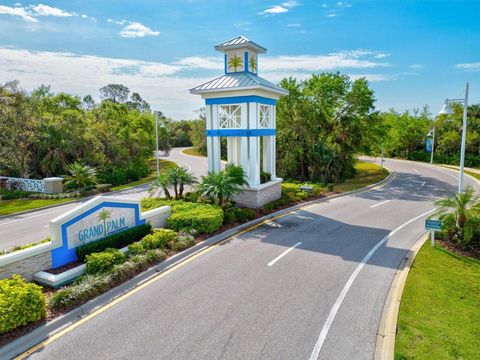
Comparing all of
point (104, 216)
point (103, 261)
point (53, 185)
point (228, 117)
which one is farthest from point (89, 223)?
point (53, 185)

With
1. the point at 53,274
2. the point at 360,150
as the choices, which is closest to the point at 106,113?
the point at 360,150

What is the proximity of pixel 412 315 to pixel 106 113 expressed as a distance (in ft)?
112

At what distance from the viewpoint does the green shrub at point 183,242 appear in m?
11.7

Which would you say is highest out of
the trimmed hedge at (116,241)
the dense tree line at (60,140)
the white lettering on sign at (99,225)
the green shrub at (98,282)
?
the dense tree line at (60,140)

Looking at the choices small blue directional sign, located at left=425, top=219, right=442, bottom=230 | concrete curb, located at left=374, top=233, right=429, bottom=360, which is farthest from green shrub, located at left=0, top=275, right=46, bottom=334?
small blue directional sign, located at left=425, top=219, right=442, bottom=230

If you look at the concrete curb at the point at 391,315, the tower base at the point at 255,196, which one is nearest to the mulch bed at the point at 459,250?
the concrete curb at the point at 391,315

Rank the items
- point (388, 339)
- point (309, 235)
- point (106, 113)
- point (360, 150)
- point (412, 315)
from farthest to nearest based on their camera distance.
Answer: point (106, 113), point (360, 150), point (309, 235), point (412, 315), point (388, 339)

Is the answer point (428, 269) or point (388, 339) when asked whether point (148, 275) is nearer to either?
point (388, 339)

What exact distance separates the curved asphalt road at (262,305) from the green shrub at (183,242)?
2.62 ft

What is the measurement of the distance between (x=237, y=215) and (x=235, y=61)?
9032 mm

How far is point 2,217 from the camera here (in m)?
18.5

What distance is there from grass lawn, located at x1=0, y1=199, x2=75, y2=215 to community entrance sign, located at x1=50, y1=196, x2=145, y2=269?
1187cm

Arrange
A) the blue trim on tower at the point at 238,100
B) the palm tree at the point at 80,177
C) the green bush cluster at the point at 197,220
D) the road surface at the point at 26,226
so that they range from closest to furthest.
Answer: the green bush cluster at the point at 197,220, the road surface at the point at 26,226, the blue trim on tower at the point at 238,100, the palm tree at the point at 80,177

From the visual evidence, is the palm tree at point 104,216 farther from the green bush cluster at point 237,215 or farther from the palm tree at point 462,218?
the palm tree at point 462,218
